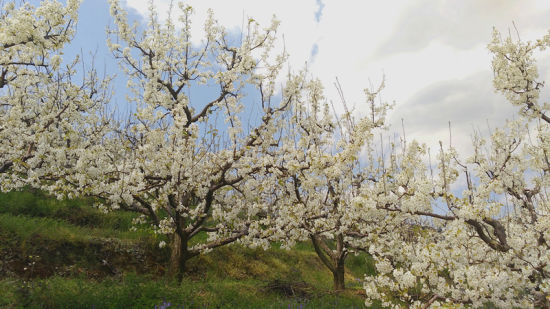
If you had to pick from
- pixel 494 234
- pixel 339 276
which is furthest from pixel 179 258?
pixel 494 234

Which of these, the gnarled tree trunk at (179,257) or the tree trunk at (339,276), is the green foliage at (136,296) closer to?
the gnarled tree trunk at (179,257)

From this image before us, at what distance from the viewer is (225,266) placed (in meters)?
15.2

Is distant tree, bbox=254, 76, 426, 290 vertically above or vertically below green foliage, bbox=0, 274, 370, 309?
above

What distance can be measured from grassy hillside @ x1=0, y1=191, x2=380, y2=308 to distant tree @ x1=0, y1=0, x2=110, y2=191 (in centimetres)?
208

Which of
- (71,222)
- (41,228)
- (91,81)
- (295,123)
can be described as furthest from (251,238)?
(91,81)

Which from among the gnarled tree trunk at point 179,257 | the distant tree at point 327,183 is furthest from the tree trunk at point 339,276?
the gnarled tree trunk at point 179,257

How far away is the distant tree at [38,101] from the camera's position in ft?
30.9

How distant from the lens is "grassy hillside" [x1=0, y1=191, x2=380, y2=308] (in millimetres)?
8555

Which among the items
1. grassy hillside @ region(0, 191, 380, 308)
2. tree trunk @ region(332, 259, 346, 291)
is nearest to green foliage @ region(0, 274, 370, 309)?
grassy hillside @ region(0, 191, 380, 308)

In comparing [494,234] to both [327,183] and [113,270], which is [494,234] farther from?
[113,270]

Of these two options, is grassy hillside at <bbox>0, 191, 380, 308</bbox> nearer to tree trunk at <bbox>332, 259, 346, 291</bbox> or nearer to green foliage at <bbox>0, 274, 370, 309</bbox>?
green foliage at <bbox>0, 274, 370, 309</bbox>

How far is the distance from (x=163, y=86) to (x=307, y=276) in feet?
36.5

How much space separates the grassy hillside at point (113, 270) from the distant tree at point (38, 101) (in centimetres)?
208

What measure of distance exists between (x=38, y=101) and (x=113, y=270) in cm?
881
